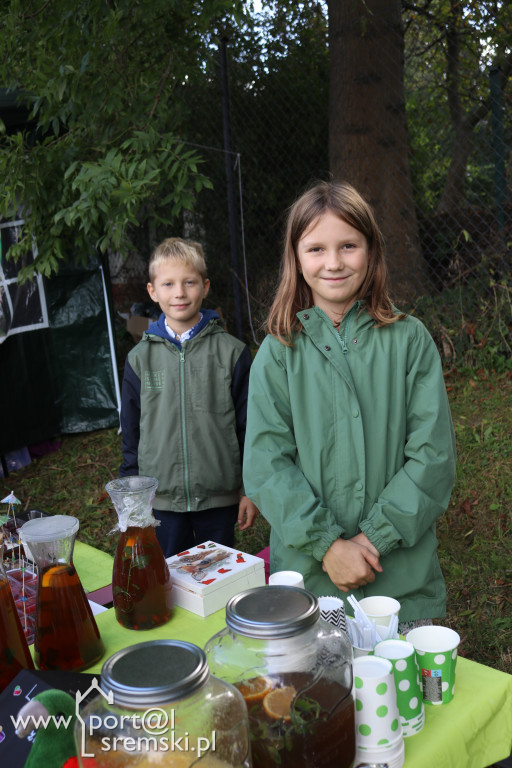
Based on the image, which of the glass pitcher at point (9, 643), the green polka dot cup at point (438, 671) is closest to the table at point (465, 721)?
the green polka dot cup at point (438, 671)

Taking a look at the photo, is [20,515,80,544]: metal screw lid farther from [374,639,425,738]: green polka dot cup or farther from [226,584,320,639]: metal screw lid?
[374,639,425,738]: green polka dot cup

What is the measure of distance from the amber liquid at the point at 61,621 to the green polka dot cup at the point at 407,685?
0.59 meters

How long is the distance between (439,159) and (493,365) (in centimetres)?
178

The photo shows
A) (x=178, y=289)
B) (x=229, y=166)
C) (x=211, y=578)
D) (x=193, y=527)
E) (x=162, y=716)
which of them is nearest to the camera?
(x=162, y=716)

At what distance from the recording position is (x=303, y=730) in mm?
986

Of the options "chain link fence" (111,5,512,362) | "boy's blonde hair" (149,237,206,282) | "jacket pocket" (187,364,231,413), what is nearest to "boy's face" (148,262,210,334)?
"boy's blonde hair" (149,237,206,282)

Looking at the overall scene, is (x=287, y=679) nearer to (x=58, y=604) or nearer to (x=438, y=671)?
(x=438, y=671)

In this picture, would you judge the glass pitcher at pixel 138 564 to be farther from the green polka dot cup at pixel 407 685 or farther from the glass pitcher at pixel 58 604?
the green polka dot cup at pixel 407 685

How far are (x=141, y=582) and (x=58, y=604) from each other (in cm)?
23

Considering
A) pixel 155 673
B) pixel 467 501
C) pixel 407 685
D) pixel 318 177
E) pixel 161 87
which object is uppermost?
pixel 161 87

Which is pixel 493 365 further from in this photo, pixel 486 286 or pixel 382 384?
pixel 382 384

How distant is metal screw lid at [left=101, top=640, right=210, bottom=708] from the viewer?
2.72 ft

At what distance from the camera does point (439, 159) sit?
18.8 feet

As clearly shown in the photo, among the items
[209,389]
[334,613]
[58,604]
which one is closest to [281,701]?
[334,613]
